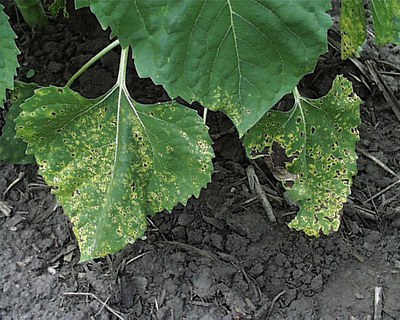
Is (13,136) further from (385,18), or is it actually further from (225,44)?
(385,18)

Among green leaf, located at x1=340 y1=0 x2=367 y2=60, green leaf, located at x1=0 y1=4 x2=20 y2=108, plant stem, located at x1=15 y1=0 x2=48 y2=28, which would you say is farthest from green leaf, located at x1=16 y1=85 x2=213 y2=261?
plant stem, located at x1=15 y1=0 x2=48 y2=28

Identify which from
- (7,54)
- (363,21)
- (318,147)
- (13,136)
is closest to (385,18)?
(363,21)

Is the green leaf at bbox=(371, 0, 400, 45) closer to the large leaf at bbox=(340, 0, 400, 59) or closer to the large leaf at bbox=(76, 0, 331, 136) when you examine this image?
the large leaf at bbox=(340, 0, 400, 59)

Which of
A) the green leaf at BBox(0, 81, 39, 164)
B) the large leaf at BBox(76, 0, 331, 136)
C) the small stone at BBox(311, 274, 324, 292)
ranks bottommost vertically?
the small stone at BBox(311, 274, 324, 292)

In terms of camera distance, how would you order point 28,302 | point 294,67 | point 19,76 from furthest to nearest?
1. point 19,76
2. point 28,302
3. point 294,67

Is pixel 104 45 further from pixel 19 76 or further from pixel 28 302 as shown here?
pixel 28 302

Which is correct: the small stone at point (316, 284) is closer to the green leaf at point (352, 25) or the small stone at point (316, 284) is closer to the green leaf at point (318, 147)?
the green leaf at point (318, 147)

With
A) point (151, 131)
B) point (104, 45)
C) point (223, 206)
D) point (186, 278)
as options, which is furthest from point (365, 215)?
point (104, 45)

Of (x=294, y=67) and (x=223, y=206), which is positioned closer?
(x=294, y=67)
